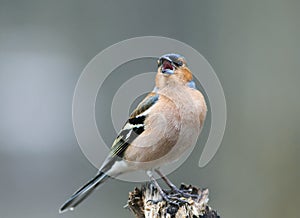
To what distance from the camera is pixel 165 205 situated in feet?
5.27

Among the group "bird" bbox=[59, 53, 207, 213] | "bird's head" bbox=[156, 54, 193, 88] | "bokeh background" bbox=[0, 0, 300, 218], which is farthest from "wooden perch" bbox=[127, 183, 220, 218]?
"bokeh background" bbox=[0, 0, 300, 218]

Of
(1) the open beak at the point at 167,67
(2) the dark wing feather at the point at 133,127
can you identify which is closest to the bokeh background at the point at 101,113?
(2) the dark wing feather at the point at 133,127

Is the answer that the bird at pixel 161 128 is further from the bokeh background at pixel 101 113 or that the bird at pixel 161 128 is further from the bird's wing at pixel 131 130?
the bokeh background at pixel 101 113

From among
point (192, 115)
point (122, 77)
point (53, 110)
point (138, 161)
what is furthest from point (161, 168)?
point (53, 110)

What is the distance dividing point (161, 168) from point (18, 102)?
154cm

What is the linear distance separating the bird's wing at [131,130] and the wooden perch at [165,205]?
0.49ft

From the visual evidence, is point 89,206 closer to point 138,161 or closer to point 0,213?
point 0,213

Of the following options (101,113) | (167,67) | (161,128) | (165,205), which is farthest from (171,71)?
(101,113)

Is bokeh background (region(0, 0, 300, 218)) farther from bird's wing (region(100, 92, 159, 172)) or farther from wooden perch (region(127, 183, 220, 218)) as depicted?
wooden perch (region(127, 183, 220, 218))

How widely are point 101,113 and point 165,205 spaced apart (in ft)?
4.69

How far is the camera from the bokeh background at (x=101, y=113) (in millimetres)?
3051

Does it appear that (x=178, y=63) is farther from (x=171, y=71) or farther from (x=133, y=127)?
(x=133, y=127)

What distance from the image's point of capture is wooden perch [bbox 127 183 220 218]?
1550 millimetres

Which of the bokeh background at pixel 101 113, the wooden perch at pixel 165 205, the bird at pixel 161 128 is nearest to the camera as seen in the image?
the wooden perch at pixel 165 205
